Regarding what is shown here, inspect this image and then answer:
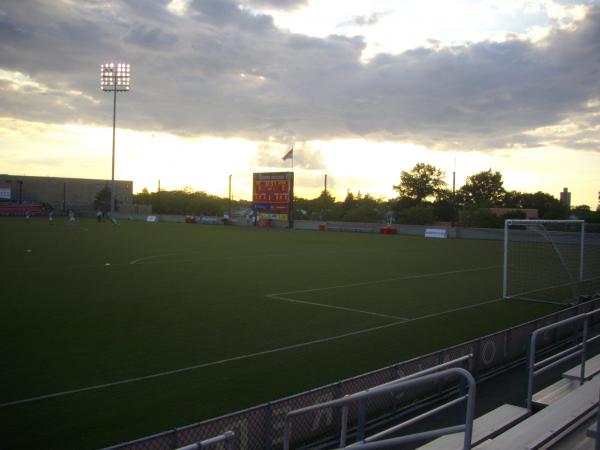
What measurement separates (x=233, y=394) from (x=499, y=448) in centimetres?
478

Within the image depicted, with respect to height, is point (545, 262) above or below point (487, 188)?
below

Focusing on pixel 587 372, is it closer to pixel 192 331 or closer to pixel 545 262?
pixel 192 331

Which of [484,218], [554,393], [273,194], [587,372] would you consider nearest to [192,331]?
[554,393]

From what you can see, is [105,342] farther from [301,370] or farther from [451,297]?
[451,297]

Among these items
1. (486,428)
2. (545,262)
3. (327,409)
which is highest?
(486,428)

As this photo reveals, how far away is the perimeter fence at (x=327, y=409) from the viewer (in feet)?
17.3

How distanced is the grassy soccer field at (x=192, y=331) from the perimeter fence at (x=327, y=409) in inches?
59.1

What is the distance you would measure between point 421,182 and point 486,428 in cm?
9864

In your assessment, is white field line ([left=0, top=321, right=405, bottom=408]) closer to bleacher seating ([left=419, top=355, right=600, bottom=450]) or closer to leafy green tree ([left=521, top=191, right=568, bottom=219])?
bleacher seating ([left=419, top=355, right=600, bottom=450])

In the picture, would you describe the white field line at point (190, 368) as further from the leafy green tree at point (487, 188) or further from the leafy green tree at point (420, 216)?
the leafy green tree at point (487, 188)

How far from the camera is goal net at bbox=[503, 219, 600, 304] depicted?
56.2 ft

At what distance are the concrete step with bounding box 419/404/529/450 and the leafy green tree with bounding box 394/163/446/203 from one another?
9687 centimetres

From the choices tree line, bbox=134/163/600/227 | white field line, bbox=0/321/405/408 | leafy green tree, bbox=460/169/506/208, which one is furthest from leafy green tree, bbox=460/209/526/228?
white field line, bbox=0/321/405/408

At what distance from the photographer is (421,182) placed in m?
101
